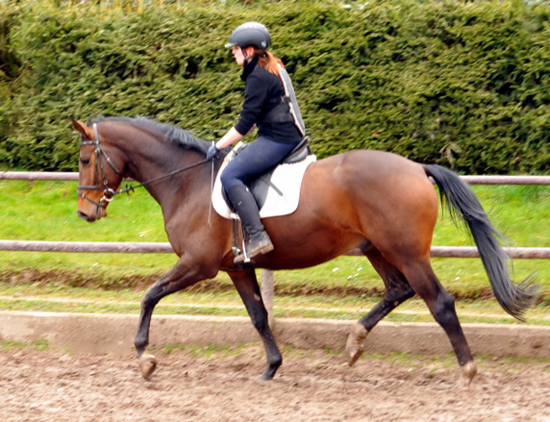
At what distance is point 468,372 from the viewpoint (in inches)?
188

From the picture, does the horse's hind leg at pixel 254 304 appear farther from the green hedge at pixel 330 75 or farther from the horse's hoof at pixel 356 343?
the green hedge at pixel 330 75

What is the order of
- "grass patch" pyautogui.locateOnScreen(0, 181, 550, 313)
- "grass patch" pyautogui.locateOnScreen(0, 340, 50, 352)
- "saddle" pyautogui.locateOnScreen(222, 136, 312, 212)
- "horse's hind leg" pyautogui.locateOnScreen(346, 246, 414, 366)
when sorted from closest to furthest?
"saddle" pyautogui.locateOnScreen(222, 136, 312, 212), "horse's hind leg" pyautogui.locateOnScreen(346, 246, 414, 366), "grass patch" pyautogui.locateOnScreen(0, 340, 50, 352), "grass patch" pyautogui.locateOnScreen(0, 181, 550, 313)

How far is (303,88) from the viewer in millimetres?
8844

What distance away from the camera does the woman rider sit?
4.88 metres

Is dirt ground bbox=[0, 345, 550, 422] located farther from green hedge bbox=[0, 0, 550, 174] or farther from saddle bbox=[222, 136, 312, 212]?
green hedge bbox=[0, 0, 550, 174]

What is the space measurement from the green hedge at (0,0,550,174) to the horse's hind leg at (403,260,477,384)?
13.1ft

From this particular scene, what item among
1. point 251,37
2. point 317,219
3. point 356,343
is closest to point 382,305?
point 356,343

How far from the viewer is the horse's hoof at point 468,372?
477cm

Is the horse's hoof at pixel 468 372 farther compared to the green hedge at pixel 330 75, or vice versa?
the green hedge at pixel 330 75

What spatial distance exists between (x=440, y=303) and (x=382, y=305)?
64 centimetres

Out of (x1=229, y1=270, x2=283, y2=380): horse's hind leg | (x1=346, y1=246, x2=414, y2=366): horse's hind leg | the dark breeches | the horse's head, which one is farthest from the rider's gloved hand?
(x1=346, y1=246, x2=414, y2=366): horse's hind leg

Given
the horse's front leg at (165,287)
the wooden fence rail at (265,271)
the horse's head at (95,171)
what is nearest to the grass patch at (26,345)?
the wooden fence rail at (265,271)

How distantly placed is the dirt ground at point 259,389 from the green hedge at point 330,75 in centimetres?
383

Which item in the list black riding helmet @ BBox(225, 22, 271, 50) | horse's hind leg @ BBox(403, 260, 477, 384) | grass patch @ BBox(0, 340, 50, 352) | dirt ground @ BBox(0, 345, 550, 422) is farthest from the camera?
grass patch @ BBox(0, 340, 50, 352)
